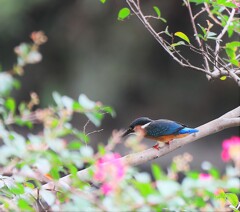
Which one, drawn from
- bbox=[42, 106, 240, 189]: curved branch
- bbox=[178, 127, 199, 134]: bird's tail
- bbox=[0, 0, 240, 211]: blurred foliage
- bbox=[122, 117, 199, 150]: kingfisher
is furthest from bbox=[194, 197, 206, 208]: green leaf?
bbox=[122, 117, 199, 150]: kingfisher

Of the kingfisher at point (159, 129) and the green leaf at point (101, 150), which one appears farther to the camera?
the kingfisher at point (159, 129)

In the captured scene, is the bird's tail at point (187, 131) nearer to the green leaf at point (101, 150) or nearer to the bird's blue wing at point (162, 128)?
the bird's blue wing at point (162, 128)

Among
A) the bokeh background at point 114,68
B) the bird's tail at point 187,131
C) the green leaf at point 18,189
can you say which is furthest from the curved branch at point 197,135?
the bokeh background at point 114,68

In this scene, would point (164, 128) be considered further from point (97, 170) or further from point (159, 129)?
point (97, 170)

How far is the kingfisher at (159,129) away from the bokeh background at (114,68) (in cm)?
568

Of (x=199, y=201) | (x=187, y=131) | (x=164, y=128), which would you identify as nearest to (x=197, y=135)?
(x=187, y=131)

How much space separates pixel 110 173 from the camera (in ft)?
3.16

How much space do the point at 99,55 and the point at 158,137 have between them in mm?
6021

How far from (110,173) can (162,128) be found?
1253mm

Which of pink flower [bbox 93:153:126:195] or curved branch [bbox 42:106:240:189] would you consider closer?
pink flower [bbox 93:153:126:195]

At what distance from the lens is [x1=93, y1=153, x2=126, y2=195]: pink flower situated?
37.8 inches

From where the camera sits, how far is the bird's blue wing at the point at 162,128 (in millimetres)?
2158

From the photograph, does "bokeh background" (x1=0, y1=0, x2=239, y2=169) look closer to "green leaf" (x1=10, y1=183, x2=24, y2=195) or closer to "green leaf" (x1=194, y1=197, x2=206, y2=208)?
"green leaf" (x1=10, y1=183, x2=24, y2=195)

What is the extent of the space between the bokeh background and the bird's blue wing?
5.66 meters
